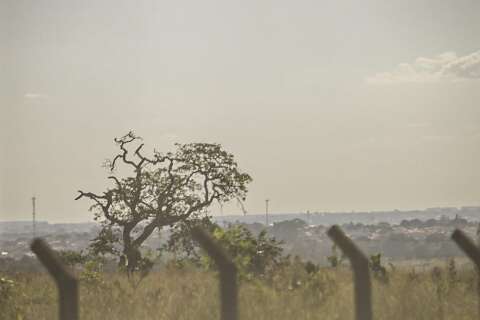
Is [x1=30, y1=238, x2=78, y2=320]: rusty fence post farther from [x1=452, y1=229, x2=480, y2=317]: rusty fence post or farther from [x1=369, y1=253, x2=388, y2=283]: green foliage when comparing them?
[x1=369, y1=253, x2=388, y2=283]: green foliage

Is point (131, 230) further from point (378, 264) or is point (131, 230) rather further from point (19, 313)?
point (19, 313)

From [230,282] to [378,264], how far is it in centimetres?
1157

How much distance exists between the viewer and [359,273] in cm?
868

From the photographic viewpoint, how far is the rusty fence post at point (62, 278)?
7.68 meters

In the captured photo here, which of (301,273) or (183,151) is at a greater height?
(183,151)

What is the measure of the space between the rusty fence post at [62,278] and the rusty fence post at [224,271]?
1264mm

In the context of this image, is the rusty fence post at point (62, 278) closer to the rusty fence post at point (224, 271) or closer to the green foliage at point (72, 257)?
the rusty fence post at point (224, 271)

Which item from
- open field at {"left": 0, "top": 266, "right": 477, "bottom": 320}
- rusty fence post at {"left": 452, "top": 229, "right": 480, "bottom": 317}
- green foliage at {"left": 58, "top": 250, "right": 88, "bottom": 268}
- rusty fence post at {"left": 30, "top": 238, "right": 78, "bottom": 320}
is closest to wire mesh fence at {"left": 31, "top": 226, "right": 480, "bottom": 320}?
rusty fence post at {"left": 30, "top": 238, "right": 78, "bottom": 320}

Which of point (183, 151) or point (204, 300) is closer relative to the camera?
point (204, 300)

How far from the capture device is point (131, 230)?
3366 cm

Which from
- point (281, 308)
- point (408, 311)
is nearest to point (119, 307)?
point (281, 308)

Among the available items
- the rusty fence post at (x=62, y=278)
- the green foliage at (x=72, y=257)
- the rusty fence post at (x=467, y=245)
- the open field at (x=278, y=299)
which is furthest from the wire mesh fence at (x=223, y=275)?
the green foliage at (x=72, y=257)

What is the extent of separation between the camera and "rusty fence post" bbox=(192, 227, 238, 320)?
7.91m

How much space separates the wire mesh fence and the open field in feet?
8.66
